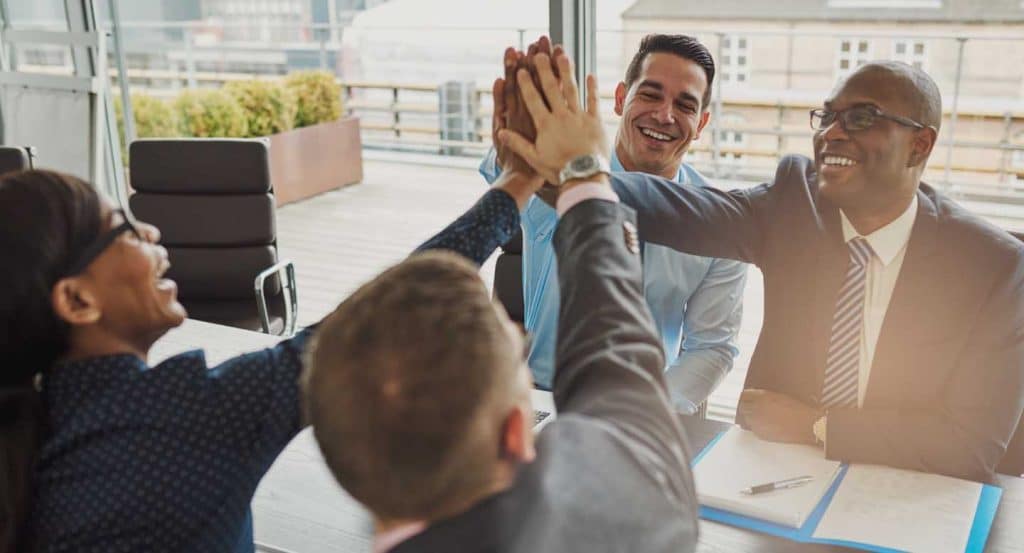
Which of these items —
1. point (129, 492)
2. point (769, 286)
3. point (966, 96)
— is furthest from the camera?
point (966, 96)

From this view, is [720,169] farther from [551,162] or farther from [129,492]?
[129,492]

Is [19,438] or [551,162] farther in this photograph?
[551,162]

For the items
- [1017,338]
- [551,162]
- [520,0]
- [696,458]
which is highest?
[520,0]

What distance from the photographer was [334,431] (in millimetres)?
702

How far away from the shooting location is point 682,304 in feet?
6.90

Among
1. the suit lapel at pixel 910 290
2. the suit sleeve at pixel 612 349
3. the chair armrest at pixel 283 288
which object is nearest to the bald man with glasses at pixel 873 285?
the suit lapel at pixel 910 290

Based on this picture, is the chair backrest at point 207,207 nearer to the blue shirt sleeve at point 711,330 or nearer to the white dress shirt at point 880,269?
the blue shirt sleeve at point 711,330

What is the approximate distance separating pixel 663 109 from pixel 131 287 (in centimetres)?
128

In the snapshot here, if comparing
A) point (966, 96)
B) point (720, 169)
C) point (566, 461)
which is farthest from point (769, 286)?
point (720, 169)

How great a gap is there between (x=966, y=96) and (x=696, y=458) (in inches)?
92.8

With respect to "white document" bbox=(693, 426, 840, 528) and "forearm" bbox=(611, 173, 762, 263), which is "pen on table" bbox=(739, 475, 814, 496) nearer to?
"white document" bbox=(693, 426, 840, 528)

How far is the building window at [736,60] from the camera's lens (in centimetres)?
334

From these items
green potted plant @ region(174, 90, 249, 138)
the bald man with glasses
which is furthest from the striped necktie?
green potted plant @ region(174, 90, 249, 138)

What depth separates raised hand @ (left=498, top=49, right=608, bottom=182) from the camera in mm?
1148
